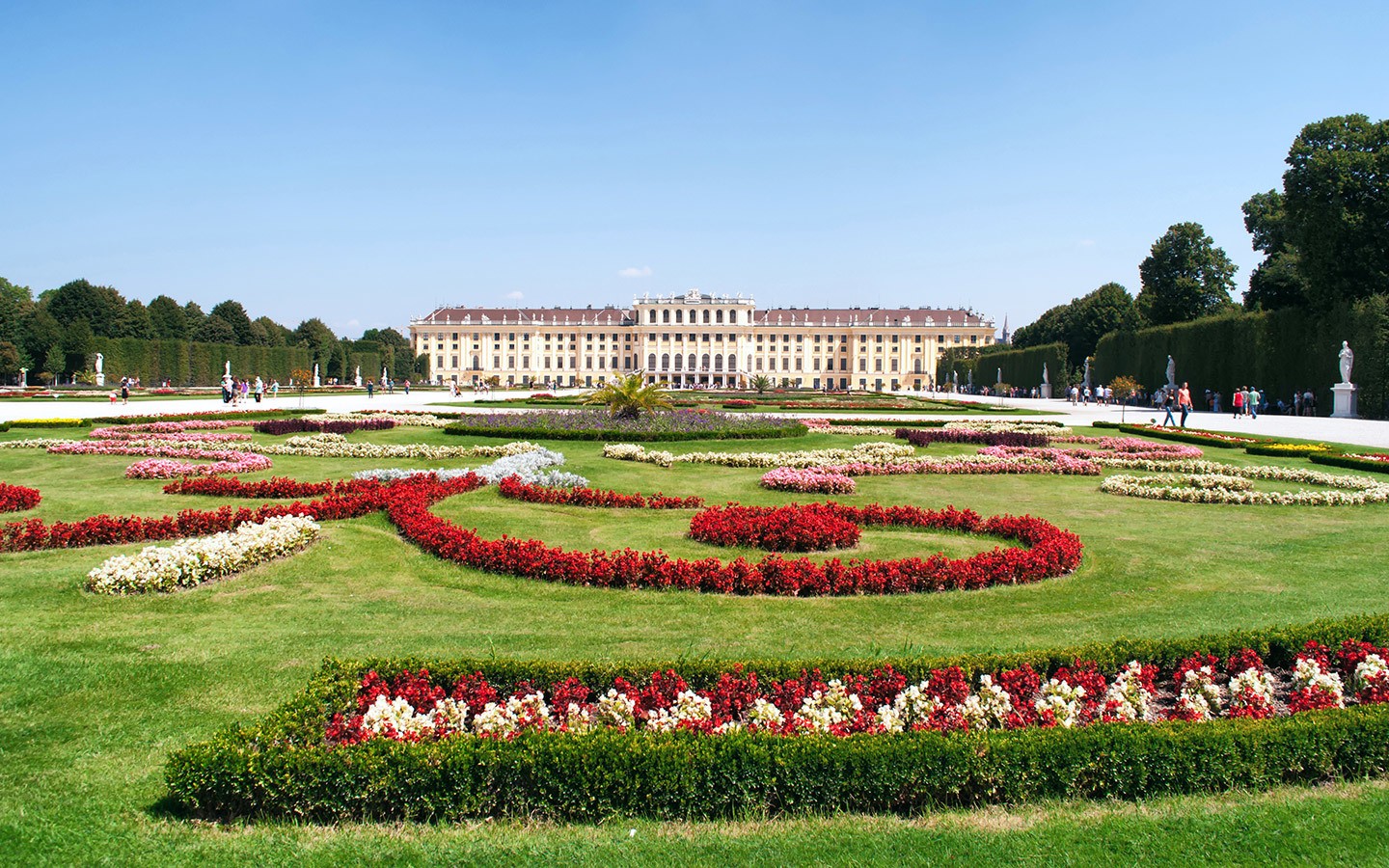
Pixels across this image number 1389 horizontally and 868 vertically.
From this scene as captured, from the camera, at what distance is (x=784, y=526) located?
6734mm

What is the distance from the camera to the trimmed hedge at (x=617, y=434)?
15.3m

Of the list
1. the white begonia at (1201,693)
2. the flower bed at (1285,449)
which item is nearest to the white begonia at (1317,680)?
the white begonia at (1201,693)

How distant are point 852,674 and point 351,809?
1.87m

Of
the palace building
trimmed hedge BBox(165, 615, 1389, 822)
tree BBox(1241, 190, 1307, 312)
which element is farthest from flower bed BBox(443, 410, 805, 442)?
the palace building

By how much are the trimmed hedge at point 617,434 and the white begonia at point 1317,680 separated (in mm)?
11907

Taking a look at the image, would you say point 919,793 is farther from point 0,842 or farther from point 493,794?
point 0,842

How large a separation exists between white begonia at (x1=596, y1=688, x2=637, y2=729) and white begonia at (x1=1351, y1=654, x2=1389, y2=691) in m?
2.93

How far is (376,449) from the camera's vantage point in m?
12.8

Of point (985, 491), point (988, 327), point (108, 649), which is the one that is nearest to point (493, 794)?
point (108, 649)

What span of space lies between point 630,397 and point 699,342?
263ft

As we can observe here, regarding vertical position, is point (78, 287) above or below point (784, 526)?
above

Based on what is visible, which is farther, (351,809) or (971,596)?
(971,596)

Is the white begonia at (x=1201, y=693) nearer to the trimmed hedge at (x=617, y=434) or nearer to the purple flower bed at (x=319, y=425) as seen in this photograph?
the trimmed hedge at (x=617, y=434)

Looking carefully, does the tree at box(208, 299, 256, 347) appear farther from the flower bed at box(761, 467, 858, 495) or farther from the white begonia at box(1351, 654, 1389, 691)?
the white begonia at box(1351, 654, 1389, 691)
